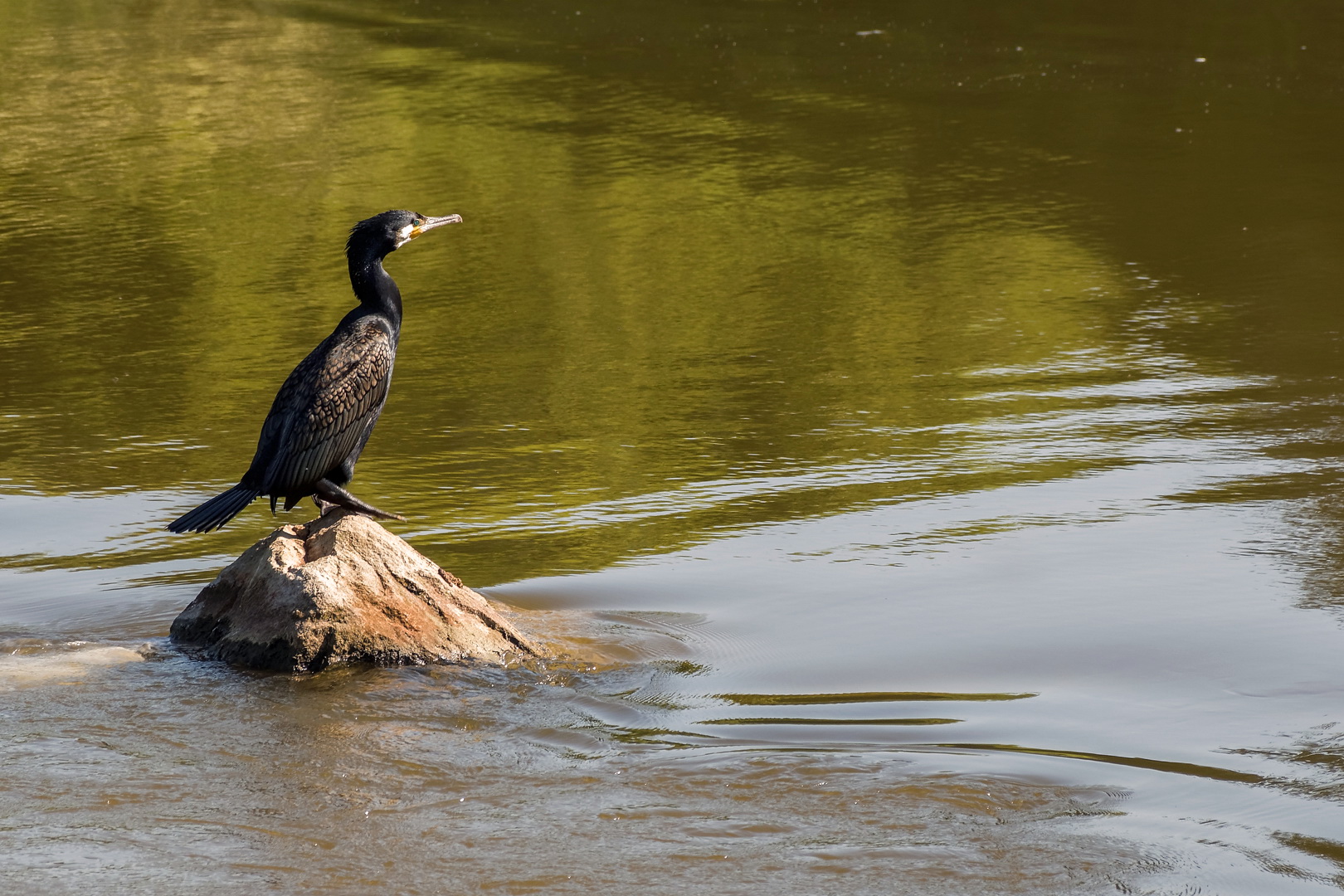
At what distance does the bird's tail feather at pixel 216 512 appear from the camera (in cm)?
516

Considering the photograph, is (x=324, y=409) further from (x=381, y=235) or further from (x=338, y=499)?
(x=381, y=235)

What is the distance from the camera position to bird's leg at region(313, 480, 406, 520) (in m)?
5.39

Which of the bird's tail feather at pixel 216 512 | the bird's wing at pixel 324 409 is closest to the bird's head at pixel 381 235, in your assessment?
the bird's wing at pixel 324 409

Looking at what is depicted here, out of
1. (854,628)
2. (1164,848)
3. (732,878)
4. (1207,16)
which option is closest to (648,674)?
(854,628)

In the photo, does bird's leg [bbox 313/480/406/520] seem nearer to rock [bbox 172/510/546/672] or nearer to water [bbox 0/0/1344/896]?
rock [bbox 172/510/546/672]

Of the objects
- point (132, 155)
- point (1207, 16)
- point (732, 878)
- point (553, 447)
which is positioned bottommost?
point (732, 878)

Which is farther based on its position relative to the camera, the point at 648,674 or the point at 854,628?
the point at 854,628

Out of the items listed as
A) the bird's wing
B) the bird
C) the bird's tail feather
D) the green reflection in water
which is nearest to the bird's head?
the bird

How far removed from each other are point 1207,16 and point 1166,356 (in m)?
11.7

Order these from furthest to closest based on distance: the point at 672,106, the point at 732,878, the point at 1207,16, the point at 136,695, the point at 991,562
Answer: the point at 1207,16
the point at 672,106
the point at 991,562
the point at 136,695
the point at 732,878

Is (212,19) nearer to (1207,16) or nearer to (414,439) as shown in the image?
(1207,16)

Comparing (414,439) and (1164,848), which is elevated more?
(414,439)

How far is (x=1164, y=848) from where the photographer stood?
12.9 ft

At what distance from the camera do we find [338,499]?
17.8 feet
